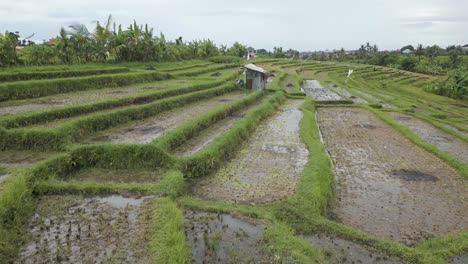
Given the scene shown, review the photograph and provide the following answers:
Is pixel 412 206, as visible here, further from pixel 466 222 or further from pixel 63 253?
pixel 63 253

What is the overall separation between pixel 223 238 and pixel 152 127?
5530 mm

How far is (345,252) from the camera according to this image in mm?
4785

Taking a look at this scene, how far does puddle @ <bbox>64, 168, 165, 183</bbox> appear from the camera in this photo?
6.67 meters

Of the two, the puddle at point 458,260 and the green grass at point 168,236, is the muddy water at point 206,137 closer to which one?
the green grass at point 168,236

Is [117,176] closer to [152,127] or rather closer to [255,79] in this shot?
[152,127]

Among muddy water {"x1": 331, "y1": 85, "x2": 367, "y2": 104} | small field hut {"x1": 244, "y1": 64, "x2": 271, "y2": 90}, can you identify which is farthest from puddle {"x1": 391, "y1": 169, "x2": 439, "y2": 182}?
muddy water {"x1": 331, "y1": 85, "x2": 367, "y2": 104}

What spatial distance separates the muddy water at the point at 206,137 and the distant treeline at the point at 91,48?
917 cm

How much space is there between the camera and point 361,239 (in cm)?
505

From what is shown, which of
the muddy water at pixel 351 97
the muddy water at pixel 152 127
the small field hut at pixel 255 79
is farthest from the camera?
the muddy water at pixel 351 97

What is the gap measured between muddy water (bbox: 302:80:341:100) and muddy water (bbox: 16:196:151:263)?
15.0 m

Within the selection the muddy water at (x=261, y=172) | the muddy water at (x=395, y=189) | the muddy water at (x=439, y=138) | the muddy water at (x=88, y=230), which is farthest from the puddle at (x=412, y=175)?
the muddy water at (x=88, y=230)

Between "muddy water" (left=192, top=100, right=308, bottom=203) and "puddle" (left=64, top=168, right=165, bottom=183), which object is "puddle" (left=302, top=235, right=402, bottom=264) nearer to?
"muddy water" (left=192, top=100, right=308, bottom=203)

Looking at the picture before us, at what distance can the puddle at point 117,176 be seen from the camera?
6672 mm

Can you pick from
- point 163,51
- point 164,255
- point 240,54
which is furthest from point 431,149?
point 240,54
